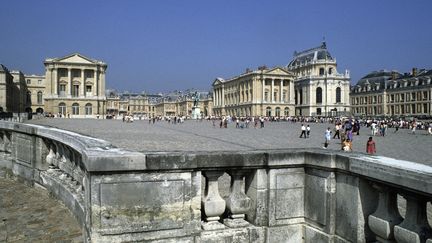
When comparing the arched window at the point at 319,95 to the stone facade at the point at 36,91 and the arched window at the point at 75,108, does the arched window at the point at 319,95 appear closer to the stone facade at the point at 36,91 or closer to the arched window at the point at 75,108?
the arched window at the point at 75,108

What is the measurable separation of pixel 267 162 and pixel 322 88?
120m

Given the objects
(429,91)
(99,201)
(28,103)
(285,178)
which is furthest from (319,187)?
(28,103)

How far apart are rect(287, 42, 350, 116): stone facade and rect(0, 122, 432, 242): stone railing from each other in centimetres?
11376

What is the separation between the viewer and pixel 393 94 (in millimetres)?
110312

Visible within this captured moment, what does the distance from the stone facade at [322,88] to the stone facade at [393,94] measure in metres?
6.59

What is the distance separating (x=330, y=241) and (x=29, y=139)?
5.80 m

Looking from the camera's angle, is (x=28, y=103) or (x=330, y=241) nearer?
(x=330, y=241)

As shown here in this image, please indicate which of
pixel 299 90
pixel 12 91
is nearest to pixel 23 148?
pixel 12 91

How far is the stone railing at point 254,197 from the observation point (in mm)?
3199

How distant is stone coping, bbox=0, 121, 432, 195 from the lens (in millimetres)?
2953

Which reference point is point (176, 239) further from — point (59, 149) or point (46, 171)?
point (46, 171)

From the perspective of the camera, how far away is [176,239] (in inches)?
145

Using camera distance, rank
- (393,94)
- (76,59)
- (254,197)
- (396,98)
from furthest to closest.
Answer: (76,59) → (393,94) → (396,98) → (254,197)

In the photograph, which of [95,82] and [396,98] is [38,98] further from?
[396,98]
